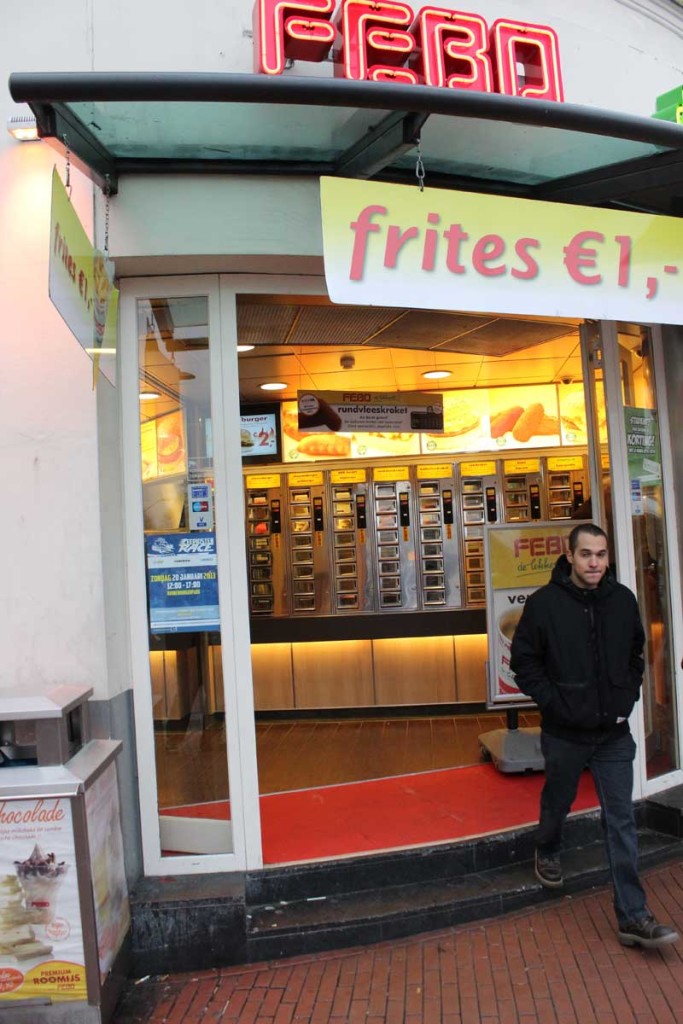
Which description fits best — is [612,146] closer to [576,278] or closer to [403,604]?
[576,278]

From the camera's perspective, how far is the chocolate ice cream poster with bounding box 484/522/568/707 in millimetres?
6012

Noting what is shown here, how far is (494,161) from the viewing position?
436 centimetres

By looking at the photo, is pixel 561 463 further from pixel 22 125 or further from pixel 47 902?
pixel 47 902

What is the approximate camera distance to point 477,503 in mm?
8578

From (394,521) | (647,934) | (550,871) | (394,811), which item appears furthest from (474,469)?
(647,934)

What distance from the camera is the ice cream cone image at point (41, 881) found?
3275 millimetres

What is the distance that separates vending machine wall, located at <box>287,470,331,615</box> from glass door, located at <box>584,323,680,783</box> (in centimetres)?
375

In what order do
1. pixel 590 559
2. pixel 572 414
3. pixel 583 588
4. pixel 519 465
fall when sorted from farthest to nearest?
pixel 572 414, pixel 519 465, pixel 583 588, pixel 590 559

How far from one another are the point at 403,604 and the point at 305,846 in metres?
4.09

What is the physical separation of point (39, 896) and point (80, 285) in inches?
102

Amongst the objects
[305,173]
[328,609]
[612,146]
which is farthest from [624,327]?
[328,609]

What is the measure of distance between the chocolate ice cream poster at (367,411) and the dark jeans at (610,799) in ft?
13.9

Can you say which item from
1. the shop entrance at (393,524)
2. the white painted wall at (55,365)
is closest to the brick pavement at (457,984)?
the white painted wall at (55,365)

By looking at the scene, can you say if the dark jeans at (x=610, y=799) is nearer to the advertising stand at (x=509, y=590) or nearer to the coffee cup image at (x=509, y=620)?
the advertising stand at (x=509, y=590)
